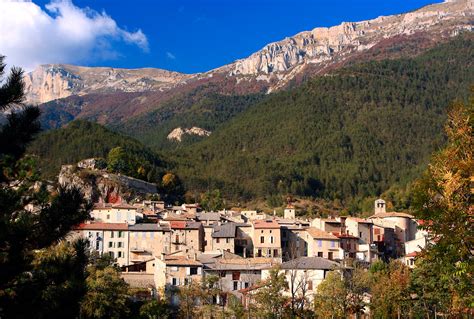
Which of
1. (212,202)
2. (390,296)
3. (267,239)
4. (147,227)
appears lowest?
(390,296)

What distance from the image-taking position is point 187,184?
177 metres

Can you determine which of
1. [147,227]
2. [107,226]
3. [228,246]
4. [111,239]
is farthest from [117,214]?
[228,246]

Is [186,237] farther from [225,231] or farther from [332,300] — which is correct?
[332,300]

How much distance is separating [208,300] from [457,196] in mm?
50950

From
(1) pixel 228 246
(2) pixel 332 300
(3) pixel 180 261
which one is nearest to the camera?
(2) pixel 332 300

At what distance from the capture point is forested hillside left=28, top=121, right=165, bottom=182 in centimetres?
15475

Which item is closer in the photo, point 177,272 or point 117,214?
point 177,272

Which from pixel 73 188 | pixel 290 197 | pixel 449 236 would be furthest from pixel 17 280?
pixel 290 197

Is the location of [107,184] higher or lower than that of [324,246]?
higher

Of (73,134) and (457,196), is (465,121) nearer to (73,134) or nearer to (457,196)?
(457,196)

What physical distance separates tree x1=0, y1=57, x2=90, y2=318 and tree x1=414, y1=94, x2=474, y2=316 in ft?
35.8

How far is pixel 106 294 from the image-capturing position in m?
63.8

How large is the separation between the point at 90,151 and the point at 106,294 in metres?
119

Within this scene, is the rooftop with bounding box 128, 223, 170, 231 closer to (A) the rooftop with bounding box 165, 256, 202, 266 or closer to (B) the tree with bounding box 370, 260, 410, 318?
(A) the rooftop with bounding box 165, 256, 202, 266
